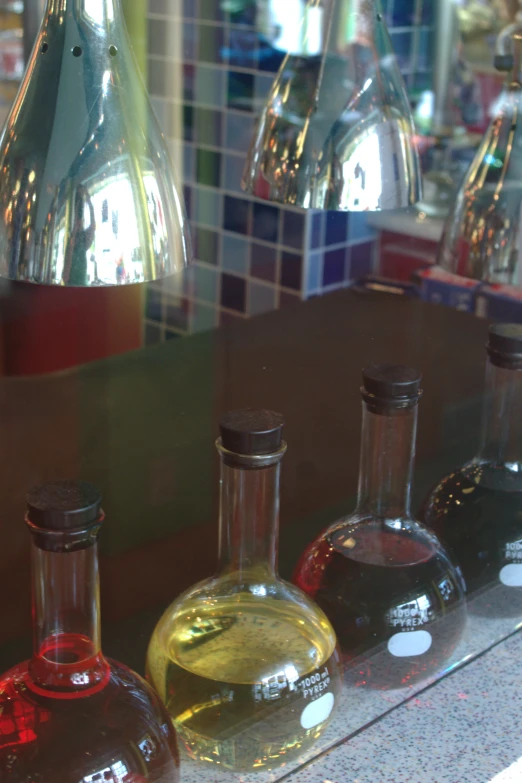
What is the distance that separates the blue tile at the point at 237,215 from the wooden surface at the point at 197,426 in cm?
133

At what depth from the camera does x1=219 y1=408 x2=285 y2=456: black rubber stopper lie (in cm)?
52

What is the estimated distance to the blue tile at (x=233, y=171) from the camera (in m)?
2.61

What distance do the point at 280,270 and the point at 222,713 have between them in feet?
7.09

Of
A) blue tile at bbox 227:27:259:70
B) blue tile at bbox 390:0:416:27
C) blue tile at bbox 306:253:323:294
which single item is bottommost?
blue tile at bbox 306:253:323:294

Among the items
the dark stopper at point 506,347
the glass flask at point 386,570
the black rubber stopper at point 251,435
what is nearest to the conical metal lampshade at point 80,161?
the black rubber stopper at point 251,435

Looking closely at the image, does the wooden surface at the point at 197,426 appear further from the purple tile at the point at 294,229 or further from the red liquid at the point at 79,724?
the purple tile at the point at 294,229

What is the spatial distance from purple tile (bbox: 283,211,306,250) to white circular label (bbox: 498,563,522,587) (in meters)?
1.91

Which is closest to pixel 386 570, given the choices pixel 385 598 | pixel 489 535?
pixel 385 598

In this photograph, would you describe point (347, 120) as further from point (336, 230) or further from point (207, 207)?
point (207, 207)

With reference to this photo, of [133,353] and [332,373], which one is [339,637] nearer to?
[332,373]

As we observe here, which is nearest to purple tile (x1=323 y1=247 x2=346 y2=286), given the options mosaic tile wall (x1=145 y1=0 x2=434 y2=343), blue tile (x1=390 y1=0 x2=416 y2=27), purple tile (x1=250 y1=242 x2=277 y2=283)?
mosaic tile wall (x1=145 y1=0 x2=434 y2=343)

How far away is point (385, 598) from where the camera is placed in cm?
63

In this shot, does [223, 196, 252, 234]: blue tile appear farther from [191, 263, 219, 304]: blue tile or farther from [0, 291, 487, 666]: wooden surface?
[0, 291, 487, 666]: wooden surface

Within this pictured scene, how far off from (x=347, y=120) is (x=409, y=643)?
0.34 m
